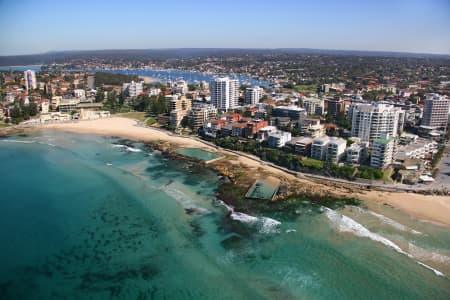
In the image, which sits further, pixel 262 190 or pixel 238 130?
pixel 238 130

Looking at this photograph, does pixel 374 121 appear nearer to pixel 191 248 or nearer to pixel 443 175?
pixel 443 175

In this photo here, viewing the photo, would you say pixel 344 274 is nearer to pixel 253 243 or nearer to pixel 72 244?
pixel 253 243

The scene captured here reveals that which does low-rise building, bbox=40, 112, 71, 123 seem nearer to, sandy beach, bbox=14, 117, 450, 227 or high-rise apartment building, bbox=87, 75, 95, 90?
sandy beach, bbox=14, 117, 450, 227

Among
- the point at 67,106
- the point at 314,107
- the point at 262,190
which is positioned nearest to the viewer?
the point at 262,190

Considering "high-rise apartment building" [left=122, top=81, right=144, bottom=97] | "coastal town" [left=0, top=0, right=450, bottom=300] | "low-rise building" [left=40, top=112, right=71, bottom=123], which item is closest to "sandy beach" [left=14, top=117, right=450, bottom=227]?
"coastal town" [left=0, top=0, right=450, bottom=300]

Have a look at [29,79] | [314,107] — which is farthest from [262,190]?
[29,79]

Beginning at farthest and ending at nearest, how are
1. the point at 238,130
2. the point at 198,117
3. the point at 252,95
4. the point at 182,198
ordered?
1. the point at 252,95
2. the point at 198,117
3. the point at 238,130
4. the point at 182,198
